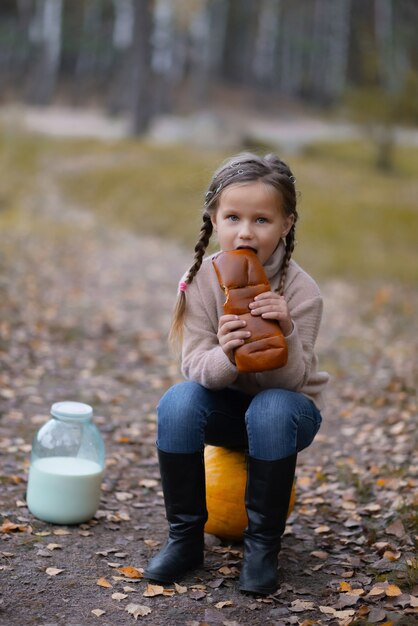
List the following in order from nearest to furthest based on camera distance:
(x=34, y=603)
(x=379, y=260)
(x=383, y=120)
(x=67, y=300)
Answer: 1. (x=34, y=603)
2. (x=67, y=300)
3. (x=379, y=260)
4. (x=383, y=120)

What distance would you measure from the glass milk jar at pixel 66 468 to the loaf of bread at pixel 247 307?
107 centimetres

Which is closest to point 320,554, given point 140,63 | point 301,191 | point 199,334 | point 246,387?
point 246,387

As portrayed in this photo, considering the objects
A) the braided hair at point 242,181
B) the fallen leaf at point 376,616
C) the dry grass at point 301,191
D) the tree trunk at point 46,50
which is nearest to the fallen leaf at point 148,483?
the braided hair at point 242,181

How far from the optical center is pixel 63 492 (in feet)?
12.7

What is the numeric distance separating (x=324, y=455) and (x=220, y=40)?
1652 inches

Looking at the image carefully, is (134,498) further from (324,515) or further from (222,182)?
(222,182)

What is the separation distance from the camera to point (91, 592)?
325 centimetres

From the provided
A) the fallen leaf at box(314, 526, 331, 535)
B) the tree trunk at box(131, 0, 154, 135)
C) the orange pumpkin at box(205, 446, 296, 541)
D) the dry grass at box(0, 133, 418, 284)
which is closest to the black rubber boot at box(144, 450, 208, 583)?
the orange pumpkin at box(205, 446, 296, 541)

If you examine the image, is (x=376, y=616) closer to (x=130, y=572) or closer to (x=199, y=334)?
(x=130, y=572)

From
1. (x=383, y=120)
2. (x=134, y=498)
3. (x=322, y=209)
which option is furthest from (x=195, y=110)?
(x=134, y=498)

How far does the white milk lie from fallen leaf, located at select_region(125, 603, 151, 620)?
850mm

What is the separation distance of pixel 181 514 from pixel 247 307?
0.91m

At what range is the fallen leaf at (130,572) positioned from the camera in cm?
341

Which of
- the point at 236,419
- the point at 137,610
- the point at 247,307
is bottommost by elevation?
the point at 137,610
